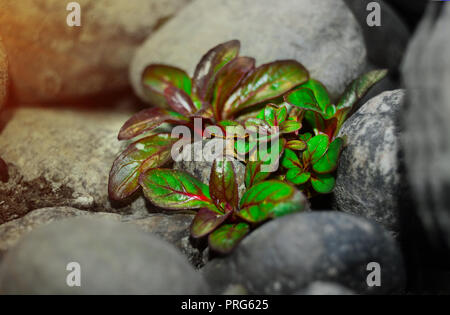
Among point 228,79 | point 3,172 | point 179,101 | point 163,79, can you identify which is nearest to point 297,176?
point 228,79

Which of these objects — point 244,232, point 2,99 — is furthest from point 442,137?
point 2,99

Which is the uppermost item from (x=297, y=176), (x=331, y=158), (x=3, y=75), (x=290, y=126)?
(x=3, y=75)

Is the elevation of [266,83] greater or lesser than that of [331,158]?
greater

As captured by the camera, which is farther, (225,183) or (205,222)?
(225,183)

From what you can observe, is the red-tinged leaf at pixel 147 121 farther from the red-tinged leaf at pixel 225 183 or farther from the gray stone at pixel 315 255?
the gray stone at pixel 315 255

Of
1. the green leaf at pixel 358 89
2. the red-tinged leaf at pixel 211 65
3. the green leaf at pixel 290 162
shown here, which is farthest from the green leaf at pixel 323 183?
the red-tinged leaf at pixel 211 65

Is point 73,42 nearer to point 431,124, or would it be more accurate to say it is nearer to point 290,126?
point 290,126

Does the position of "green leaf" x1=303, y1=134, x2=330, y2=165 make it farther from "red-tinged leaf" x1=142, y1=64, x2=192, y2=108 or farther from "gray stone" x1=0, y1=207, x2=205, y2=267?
"red-tinged leaf" x1=142, y1=64, x2=192, y2=108
